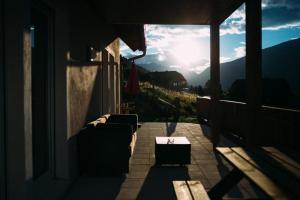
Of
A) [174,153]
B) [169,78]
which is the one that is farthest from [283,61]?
[174,153]

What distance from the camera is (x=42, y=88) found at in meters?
4.25

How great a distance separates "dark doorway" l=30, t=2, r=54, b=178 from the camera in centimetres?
395

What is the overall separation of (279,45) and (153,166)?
16899 centimetres

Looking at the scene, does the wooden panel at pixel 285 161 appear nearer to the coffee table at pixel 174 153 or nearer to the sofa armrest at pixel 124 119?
the coffee table at pixel 174 153

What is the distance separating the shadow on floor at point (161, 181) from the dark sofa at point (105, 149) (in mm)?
467

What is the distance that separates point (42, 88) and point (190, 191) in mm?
2218

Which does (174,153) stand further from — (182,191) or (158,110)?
(158,110)

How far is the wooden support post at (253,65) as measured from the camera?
554 cm

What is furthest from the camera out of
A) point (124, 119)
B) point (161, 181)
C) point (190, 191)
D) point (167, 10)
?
point (124, 119)

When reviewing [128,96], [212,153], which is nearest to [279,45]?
[128,96]

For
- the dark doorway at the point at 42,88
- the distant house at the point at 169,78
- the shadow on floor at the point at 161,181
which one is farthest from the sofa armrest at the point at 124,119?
the distant house at the point at 169,78

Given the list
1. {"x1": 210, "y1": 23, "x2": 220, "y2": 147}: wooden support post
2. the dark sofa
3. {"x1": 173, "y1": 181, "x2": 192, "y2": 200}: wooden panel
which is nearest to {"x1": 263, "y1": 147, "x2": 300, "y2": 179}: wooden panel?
{"x1": 173, "y1": 181, "x2": 192, "y2": 200}: wooden panel

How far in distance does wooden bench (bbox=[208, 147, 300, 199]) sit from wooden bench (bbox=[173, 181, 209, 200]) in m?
0.18

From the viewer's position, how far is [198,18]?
781cm
